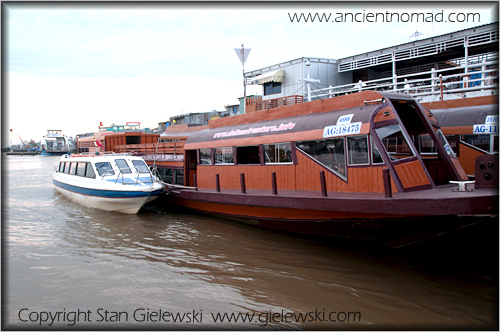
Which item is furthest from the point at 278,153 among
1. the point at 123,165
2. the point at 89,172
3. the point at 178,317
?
the point at 89,172

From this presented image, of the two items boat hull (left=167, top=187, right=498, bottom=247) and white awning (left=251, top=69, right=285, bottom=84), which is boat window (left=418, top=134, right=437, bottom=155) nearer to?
boat hull (left=167, top=187, right=498, bottom=247)

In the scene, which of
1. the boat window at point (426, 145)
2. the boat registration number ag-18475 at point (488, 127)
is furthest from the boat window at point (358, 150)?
the boat registration number ag-18475 at point (488, 127)

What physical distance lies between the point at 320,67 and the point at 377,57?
332 centimetres

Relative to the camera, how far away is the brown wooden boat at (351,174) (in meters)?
6.80

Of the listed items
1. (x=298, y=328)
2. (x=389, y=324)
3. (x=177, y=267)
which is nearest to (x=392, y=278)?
(x=389, y=324)

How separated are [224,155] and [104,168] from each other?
20.6 ft

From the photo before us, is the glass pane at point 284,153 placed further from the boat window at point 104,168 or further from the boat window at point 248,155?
the boat window at point 104,168

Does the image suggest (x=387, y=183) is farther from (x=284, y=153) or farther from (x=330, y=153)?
(x=284, y=153)

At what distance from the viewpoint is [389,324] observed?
5445 millimetres

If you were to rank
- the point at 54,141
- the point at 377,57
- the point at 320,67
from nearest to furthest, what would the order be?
the point at 377,57 → the point at 320,67 → the point at 54,141

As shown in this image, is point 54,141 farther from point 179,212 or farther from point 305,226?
point 305,226

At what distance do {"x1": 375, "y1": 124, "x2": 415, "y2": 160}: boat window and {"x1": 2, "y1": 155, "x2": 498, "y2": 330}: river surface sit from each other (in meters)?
2.31

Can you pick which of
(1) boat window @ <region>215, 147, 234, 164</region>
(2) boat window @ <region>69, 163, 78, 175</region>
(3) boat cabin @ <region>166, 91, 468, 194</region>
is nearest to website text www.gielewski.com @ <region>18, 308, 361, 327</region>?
(3) boat cabin @ <region>166, 91, 468, 194</region>

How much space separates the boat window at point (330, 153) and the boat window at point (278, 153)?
25.3 inches
